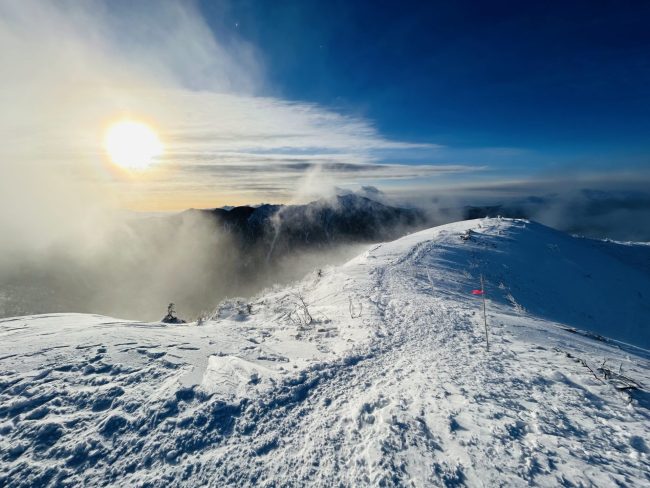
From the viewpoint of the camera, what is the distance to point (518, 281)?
75.9 feet

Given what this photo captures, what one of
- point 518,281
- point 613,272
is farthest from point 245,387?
point 613,272

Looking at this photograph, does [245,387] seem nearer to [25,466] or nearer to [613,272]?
Result: [25,466]

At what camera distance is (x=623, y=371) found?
9492 millimetres

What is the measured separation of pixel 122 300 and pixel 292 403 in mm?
187419

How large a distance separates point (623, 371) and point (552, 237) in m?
31.1

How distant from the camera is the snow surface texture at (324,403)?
5.79 metres

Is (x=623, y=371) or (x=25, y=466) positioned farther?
(x=623, y=371)

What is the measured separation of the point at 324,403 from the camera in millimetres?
7898

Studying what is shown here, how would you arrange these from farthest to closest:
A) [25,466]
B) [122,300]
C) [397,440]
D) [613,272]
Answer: [122,300] → [613,272] → [397,440] → [25,466]

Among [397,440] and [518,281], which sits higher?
[397,440]

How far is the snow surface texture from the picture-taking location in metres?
5.79

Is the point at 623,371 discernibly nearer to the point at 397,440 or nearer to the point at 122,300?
the point at 397,440

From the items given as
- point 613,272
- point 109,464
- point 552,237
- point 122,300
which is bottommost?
point 122,300

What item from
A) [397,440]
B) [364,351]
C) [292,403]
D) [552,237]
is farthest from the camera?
[552,237]
